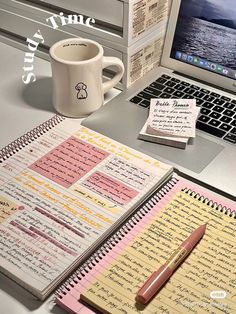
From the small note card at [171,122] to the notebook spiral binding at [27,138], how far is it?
0.15 meters

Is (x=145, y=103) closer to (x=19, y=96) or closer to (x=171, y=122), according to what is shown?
(x=171, y=122)

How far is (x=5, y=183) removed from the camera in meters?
0.68

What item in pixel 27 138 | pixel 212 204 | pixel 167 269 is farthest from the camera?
pixel 27 138

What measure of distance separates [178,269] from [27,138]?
0.34 metres

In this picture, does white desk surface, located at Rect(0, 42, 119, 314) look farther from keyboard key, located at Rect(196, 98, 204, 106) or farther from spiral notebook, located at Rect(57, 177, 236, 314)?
spiral notebook, located at Rect(57, 177, 236, 314)

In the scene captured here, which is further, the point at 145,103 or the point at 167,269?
the point at 145,103

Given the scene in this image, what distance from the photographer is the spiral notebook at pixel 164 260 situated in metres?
0.54

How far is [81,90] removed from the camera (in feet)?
2.61

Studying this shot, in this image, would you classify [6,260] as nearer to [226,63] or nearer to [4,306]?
[4,306]

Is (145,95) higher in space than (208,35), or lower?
lower

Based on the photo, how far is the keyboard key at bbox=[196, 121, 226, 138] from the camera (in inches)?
30.9

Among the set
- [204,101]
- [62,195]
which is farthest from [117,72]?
[62,195]

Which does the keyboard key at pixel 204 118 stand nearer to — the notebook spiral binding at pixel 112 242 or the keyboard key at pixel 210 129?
the keyboard key at pixel 210 129

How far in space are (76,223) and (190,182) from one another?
19 centimetres
